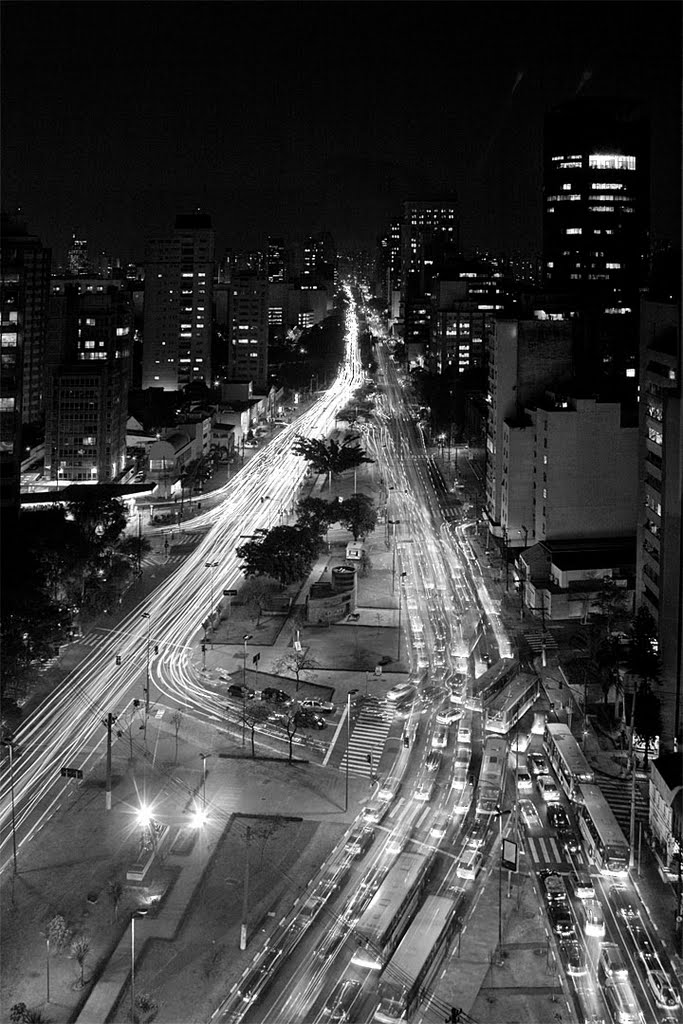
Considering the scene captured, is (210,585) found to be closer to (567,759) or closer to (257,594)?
(257,594)

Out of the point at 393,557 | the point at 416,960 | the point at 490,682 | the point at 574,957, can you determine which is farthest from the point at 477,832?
the point at 393,557

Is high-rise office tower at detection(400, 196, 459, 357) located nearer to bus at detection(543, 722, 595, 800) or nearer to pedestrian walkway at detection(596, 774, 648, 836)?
bus at detection(543, 722, 595, 800)

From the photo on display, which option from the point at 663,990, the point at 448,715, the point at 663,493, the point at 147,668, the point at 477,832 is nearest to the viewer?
the point at 663,990

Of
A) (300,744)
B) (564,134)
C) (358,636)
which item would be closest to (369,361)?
(564,134)

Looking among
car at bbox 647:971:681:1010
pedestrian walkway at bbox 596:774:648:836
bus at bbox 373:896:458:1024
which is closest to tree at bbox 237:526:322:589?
pedestrian walkway at bbox 596:774:648:836

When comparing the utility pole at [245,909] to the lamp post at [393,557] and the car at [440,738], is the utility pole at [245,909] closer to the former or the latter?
the car at [440,738]
